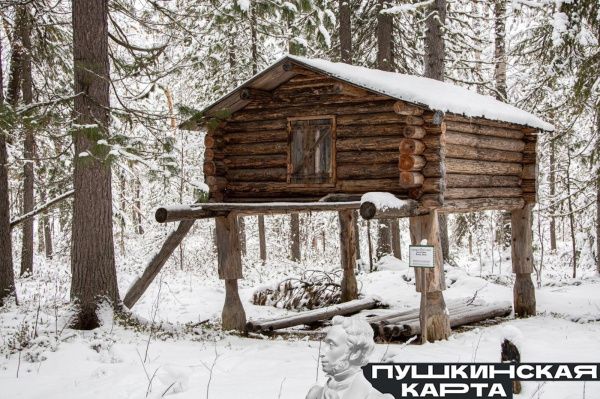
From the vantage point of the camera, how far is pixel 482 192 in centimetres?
1251

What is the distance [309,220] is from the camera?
37594mm

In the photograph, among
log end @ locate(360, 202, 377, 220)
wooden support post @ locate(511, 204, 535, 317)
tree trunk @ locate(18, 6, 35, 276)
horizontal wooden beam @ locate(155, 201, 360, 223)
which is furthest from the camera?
wooden support post @ locate(511, 204, 535, 317)

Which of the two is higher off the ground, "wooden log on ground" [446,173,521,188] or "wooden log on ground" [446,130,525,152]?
"wooden log on ground" [446,130,525,152]

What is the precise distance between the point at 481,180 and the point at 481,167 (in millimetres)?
252

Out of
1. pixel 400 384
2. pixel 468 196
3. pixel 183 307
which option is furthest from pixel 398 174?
pixel 183 307

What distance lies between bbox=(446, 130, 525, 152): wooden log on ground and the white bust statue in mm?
8089

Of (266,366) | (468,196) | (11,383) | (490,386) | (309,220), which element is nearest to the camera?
(490,386)

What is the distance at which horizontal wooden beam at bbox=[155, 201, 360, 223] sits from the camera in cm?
1070

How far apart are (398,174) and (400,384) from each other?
5.99 metres

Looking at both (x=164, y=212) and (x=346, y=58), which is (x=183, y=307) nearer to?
(x=164, y=212)

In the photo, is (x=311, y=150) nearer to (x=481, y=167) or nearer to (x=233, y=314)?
(x=481, y=167)

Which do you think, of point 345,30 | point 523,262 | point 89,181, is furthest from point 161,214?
point 345,30

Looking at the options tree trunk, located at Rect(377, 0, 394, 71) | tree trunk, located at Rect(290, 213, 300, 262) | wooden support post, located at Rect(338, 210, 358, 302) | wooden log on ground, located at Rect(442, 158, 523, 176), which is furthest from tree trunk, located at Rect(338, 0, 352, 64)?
wooden log on ground, located at Rect(442, 158, 523, 176)

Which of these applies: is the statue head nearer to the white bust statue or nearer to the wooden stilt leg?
the white bust statue
